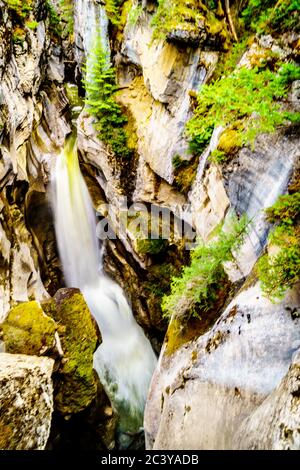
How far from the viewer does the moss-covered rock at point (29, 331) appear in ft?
19.5

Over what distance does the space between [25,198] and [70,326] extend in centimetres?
555

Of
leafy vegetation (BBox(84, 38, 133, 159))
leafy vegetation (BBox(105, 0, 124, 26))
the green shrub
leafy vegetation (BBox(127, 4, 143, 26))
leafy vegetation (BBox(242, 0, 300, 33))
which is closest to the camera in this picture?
leafy vegetation (BBox(242, 0, 300, 33))

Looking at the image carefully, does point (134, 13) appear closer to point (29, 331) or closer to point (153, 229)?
point (153, 229)

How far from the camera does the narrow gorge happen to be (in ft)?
11.1

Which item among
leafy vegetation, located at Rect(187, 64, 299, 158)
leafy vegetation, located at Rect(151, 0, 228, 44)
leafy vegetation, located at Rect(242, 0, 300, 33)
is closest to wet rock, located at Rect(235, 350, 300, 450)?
leafy vegetation, located at Rect(187, 64, 299, 158)

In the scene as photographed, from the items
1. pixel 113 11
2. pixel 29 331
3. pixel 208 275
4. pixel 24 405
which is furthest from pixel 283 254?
pixel 113 11

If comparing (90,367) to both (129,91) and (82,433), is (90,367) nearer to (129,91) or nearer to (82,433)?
(82,433)

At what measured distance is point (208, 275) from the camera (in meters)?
4.55

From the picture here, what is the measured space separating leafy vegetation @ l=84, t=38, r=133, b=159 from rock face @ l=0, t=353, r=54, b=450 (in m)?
7.60

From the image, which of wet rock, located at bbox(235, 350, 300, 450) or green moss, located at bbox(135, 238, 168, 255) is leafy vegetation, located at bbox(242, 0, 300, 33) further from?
green moss, located at bbox(135, 238, 168, 255)

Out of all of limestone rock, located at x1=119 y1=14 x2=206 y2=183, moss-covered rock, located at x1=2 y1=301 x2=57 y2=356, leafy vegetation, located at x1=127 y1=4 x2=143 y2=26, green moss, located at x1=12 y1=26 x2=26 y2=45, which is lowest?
moss-covered rock, located at x1=2 y1=301 x2=57 y2=356

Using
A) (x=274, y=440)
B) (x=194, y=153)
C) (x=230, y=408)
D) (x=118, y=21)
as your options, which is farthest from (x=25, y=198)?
(x=274, y=440)

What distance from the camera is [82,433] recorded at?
24.8ft

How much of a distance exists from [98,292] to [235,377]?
29.8 feet
